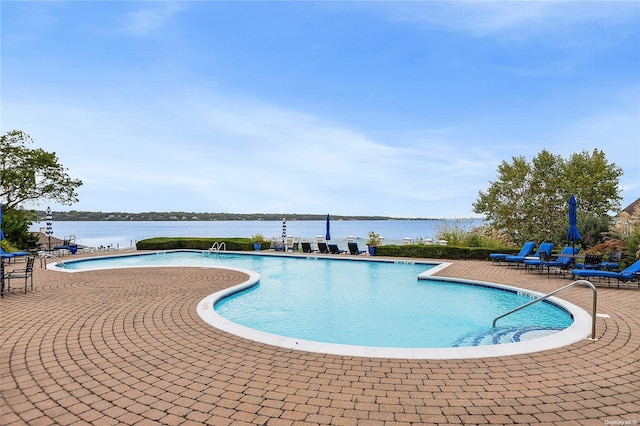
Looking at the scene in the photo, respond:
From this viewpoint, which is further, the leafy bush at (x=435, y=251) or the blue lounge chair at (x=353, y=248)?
the blue lounge chair at (x=353, y=248)

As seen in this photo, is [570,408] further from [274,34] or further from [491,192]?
[491,192]

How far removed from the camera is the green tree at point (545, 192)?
65.2ft

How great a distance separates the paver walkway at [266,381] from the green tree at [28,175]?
792 inches

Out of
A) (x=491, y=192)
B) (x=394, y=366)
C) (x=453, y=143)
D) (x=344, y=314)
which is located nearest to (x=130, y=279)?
(x=344, y=314)

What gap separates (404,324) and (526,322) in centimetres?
217

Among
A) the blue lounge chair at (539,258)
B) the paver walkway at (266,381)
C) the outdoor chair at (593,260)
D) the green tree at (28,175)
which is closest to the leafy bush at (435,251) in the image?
the blue lounge chair at (539,258)

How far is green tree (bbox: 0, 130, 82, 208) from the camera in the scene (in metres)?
21.1

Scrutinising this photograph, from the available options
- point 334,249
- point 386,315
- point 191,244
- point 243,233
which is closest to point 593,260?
point 386,315

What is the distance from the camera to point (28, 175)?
2136 centimetres

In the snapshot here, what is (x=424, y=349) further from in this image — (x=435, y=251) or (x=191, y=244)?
(x=191, y=244)

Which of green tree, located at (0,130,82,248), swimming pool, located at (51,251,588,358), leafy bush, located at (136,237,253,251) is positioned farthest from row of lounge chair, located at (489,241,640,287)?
green tree, located at (0,130,82,248)

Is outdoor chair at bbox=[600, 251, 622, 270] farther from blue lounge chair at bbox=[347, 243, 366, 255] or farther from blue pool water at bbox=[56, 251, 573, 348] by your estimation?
blue lounge chair at bbox=[347, 243, 366, 255]

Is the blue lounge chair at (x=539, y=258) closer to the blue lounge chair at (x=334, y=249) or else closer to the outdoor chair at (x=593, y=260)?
the outdoor chair at (x=593, y=260)

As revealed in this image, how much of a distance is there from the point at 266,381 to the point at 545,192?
22.7 metres
